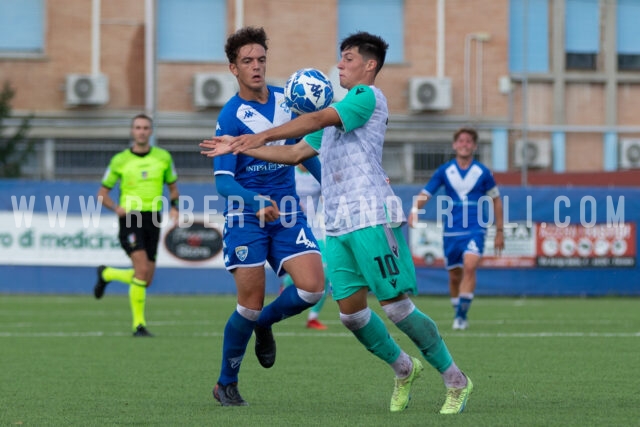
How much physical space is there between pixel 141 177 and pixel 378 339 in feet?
23.2

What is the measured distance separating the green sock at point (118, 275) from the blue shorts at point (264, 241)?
6.17 m

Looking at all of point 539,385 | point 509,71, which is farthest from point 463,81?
point 539,385

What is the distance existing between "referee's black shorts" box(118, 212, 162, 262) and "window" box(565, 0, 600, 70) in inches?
843

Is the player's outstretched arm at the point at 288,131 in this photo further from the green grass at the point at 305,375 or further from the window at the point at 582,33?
the window at the point at 582,33

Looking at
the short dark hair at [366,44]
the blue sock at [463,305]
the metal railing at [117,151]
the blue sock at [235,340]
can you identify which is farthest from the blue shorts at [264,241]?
the metal railing at [117,151]

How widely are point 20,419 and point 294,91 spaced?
7.89 ft

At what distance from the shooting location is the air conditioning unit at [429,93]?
31.9 meters

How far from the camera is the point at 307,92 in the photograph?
7535 mm

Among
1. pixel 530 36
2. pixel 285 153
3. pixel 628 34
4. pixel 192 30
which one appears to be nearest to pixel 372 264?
pixel 285 153

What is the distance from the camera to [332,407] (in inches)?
308

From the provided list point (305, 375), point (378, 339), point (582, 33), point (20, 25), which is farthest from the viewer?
point (582, 33)

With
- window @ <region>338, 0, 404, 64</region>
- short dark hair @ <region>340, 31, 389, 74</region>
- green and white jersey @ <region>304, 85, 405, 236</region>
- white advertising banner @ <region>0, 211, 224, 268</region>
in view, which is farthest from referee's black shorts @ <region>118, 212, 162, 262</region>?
window @ <region>338, 0, 404, 64</region>

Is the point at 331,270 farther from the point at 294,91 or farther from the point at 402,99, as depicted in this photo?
the point at 402,99

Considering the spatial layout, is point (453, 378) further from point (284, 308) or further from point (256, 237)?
point (256, 237)
